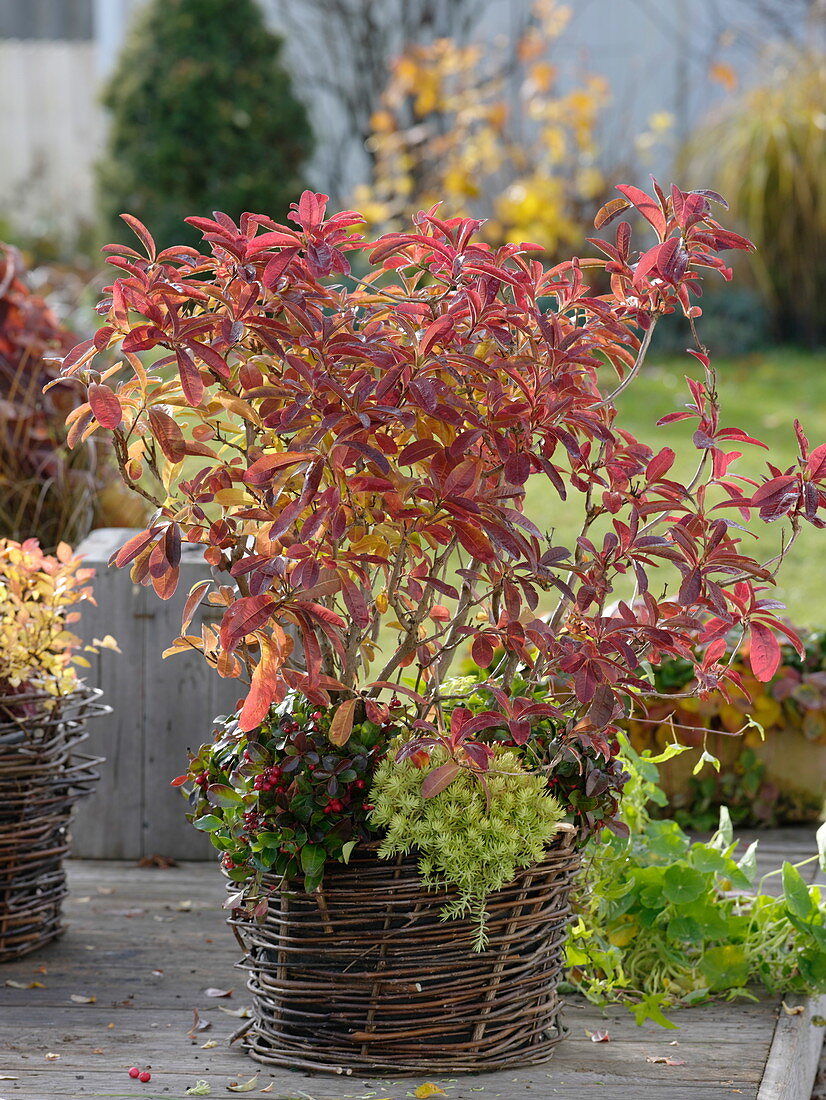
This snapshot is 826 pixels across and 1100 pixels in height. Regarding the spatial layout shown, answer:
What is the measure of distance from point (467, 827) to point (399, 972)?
0.72 feet

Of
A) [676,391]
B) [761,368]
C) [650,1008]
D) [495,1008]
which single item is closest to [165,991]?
[495,1008]

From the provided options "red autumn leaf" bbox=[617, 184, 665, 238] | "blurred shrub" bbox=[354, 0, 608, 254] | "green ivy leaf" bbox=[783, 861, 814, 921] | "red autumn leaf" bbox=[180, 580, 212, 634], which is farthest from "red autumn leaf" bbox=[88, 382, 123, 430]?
"blurred shrub" bbox=[354, 0, 608, 254]

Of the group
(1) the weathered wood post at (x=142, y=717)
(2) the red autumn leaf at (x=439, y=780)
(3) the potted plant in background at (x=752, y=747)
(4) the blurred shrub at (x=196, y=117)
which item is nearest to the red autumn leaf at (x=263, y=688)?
(2) the red autumn leaf at (x=439, y=780)

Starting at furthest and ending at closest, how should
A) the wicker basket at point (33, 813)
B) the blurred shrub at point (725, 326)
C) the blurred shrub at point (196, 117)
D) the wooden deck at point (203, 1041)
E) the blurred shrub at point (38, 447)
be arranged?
the blurred shrub at point (196, 117)
the blurred shrub at point (725, 326)
the blurred shrub at point (38, 447)
the wicker basket at point (33, 813)
the wooden deck at point (203, 1041)

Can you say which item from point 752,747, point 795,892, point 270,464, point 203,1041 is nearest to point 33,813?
point 203,1041

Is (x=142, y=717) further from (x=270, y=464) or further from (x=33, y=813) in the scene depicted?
(x=270, y=464)

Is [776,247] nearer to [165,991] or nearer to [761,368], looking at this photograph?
[761,368]

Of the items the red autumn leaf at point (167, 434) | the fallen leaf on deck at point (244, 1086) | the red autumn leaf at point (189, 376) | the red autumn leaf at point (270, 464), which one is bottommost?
the fallen leaf on deck at point (244, 1086)

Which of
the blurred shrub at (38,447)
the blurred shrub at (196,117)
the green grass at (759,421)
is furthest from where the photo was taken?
the blurred shrub at (196,117)

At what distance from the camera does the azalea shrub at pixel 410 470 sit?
1.72m

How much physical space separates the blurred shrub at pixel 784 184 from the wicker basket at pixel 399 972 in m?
6.61

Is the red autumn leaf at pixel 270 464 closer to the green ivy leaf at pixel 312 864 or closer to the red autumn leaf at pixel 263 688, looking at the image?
the red autumn leaf at pixel 263 688

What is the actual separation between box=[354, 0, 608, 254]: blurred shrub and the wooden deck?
576cm

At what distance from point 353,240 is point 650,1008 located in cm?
122
